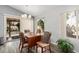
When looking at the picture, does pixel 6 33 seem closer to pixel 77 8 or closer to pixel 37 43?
pixel 37 43

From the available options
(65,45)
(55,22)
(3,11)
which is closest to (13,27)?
(3,11)

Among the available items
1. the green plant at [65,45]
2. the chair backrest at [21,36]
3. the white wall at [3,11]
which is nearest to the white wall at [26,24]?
the chair backrest at [21,36]

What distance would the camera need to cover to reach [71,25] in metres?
1.88

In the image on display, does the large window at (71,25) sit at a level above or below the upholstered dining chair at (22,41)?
above

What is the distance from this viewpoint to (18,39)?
1901mm

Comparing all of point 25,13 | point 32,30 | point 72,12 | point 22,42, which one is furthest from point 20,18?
point 72,12

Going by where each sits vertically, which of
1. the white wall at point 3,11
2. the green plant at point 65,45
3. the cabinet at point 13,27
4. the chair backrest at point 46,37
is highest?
the white wall at point 3,11

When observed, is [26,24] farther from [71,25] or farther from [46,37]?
[71,25]

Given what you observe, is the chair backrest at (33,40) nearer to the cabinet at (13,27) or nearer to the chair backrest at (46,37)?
the chair backrest at (46,37)

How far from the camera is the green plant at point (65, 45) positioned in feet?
6.19

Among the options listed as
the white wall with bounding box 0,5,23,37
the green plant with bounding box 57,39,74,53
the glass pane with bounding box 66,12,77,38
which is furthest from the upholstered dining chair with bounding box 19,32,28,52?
the glass pane with bounding box 66,12,77,38

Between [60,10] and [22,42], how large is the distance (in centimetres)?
82

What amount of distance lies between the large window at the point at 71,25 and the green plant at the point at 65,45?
129 millimetres
